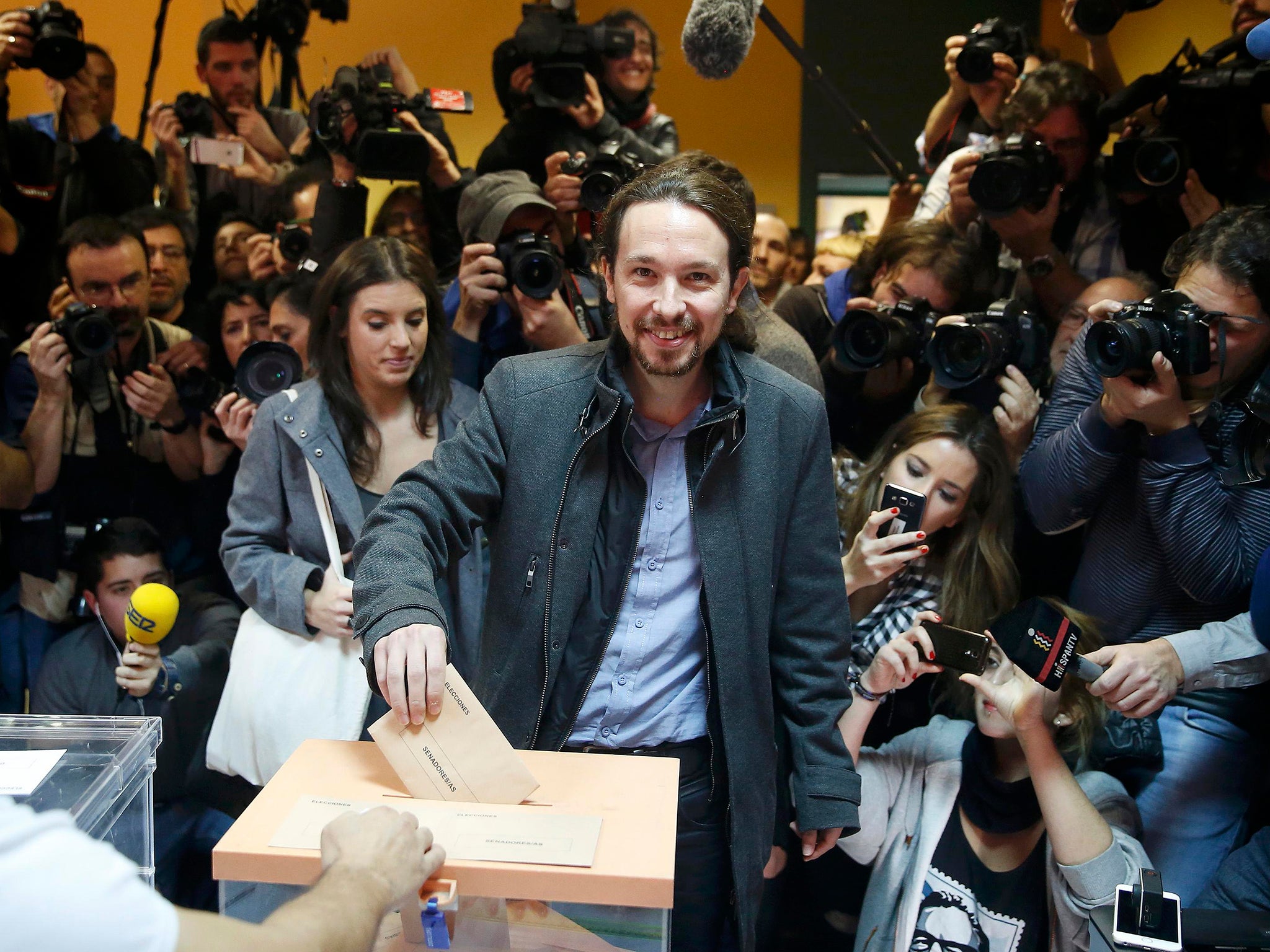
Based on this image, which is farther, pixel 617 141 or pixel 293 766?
pixel 617 141

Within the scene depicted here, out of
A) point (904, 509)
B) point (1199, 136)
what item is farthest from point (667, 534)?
point (1199, 136)

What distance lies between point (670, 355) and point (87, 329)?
170cm

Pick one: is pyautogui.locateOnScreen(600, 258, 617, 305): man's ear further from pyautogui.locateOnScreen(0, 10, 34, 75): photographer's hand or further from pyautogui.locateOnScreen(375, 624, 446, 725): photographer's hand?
pyautogui.locateOnScreen(0, 10, 34, 75): photographer's hand

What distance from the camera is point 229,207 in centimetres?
352

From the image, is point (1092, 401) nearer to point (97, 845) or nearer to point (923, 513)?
point (923, 513)

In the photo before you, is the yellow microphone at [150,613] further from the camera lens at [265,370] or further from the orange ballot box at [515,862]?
the orange ballot box at [515,862]

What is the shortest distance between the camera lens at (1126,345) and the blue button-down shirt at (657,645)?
77 cm

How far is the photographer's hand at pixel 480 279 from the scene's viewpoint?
2455 millimetres

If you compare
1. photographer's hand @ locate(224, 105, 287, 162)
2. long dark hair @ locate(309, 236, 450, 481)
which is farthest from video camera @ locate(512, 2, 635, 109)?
photographer's hand @ locate(224, 105, 287, 162)

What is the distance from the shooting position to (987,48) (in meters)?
2.81

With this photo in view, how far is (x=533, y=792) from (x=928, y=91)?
4.69 m

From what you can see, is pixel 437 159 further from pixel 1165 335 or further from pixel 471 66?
pixel 471 66

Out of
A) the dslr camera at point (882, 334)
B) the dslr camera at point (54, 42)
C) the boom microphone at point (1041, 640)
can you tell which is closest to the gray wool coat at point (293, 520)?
the dslr camera at point (882, 334)

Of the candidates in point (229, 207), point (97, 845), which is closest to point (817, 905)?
point (97, 845)
